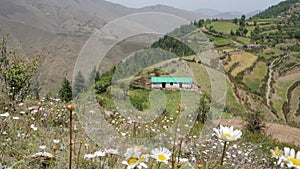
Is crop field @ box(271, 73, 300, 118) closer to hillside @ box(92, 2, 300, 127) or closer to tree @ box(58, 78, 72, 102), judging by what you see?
hillside @ box(92, 2, 300, 127)

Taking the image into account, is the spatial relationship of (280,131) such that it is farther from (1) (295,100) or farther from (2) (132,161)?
(1) (295,100)

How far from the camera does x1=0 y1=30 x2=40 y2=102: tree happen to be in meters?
9.21

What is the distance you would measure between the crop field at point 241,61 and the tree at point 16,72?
53993mm

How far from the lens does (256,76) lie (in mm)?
62125

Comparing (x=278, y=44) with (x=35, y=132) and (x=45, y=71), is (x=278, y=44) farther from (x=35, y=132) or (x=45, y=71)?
(x=35, y=132)

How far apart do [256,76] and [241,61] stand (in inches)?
215

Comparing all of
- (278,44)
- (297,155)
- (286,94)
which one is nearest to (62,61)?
(278,44)

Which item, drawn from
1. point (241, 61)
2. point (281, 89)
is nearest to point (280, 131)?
point (281, 89)

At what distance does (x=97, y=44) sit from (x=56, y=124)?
1.81m

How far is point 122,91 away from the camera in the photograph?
239 inches

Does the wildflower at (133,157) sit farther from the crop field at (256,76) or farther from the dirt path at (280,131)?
the crop field at (256,76)

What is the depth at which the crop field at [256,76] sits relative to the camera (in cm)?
5884

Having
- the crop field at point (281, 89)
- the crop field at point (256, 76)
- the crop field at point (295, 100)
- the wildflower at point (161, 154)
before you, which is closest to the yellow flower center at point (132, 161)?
the wildflower at point (161, 154)

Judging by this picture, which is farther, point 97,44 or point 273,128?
point 273,128
